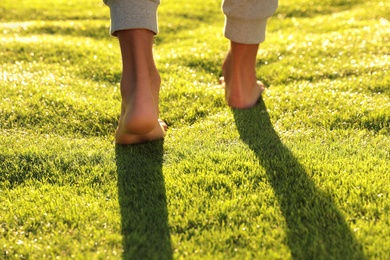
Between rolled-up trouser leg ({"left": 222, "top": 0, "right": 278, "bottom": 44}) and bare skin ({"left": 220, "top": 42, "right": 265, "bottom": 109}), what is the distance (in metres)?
0.07

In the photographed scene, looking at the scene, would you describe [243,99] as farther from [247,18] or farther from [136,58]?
[136,58]

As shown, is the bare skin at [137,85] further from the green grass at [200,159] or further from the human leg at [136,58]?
the green grass at [200,159]

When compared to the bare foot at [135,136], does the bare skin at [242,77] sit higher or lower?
higher

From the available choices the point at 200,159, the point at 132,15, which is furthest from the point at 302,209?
the point at 132,15

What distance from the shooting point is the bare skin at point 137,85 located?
2133mm

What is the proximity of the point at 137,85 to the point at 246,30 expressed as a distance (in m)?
0.71

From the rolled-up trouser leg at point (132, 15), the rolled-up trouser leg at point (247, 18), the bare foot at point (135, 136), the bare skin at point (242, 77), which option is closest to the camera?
the rolled-up trouser leg at point (132, 15)

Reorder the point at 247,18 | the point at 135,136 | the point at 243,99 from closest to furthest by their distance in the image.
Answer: the point at 135,136 → the point at 247,18 → the point at 243,99

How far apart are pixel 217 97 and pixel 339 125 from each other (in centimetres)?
68

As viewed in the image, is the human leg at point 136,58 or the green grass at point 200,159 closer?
the green grass at point 200,159

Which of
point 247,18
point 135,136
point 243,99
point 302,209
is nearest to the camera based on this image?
point 302,209

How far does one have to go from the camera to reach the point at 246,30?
2586 millimetres

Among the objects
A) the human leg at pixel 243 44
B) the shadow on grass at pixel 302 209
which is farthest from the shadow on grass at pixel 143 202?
the human leg at pixel 243 44

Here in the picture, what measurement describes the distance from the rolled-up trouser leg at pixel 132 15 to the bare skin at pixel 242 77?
0.64 metres
